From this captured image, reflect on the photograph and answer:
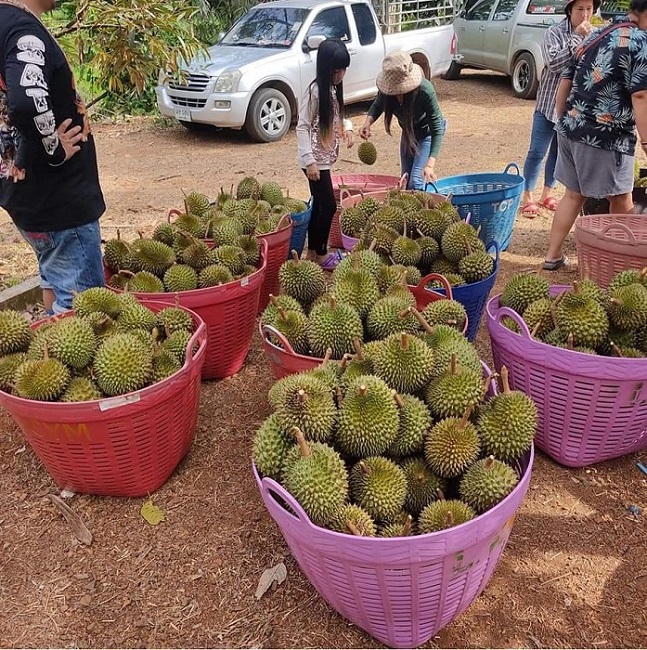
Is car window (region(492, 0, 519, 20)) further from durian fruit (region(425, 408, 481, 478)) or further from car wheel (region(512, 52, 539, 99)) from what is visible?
durian fruit (region(425, 408, 481, 478))

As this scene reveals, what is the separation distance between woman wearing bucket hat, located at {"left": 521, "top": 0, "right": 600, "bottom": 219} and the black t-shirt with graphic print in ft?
12.4

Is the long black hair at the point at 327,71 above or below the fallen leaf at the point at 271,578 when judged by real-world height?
above

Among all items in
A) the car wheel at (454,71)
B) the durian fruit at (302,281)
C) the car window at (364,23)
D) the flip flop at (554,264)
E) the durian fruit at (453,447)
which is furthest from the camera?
the car wheel at (454,71)

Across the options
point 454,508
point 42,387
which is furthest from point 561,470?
point 42,387

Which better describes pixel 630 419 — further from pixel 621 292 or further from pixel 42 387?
pixel 42 387

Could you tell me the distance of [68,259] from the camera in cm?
307

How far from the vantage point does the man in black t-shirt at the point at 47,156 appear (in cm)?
255

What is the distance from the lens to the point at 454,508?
1.81 m

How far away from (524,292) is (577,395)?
0.55 m

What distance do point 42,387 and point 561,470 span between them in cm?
221

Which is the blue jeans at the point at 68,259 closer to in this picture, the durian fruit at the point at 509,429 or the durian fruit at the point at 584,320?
the durian fruit at the point at 509,429

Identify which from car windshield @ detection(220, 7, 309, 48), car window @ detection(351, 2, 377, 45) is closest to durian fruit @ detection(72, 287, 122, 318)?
car windshield @ detection(220, 7, 309, 48)

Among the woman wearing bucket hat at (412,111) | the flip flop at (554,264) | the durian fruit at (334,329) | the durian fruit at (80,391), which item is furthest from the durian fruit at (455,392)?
the woman wearing bucket hat at (412,111)

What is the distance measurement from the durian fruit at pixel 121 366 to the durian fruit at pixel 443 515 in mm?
1207
